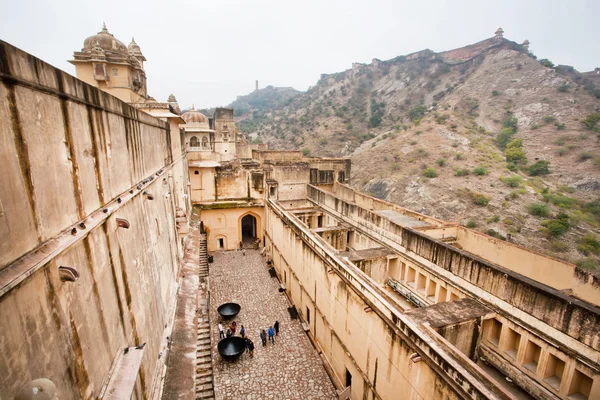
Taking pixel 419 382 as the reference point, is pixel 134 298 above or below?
above

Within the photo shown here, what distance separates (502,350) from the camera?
28.5 feet

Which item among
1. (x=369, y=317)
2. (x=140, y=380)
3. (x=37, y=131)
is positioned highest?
(x=37, y=131)

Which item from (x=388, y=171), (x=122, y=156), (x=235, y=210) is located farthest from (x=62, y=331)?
(x=388, y=171)

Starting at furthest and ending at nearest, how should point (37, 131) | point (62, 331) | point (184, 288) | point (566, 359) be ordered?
point (184, 288)
point (566, 359)
point (62, 331)
point (37, 131)

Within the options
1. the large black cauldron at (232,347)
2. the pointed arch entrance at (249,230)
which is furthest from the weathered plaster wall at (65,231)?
the pointed arch entrance at (249,230)

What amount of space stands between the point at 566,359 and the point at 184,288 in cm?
1290

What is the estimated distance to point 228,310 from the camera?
15.4 meters

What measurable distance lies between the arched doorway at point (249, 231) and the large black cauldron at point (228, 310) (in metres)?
9.97

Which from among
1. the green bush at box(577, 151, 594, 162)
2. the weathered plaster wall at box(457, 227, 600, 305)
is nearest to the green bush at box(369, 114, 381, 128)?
the green bush at box(577, 151, 594, 162)

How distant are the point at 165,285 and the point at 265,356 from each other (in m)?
5.86

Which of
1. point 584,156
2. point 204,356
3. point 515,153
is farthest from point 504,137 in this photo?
point 204,356

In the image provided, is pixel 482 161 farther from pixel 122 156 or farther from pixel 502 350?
Result: pixel 122 156

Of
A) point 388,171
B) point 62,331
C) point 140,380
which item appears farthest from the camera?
point 388,171

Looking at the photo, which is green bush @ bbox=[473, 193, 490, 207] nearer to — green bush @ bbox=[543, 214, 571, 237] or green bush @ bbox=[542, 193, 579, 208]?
green bush @ bbox=[542, 193, 579, 208]
